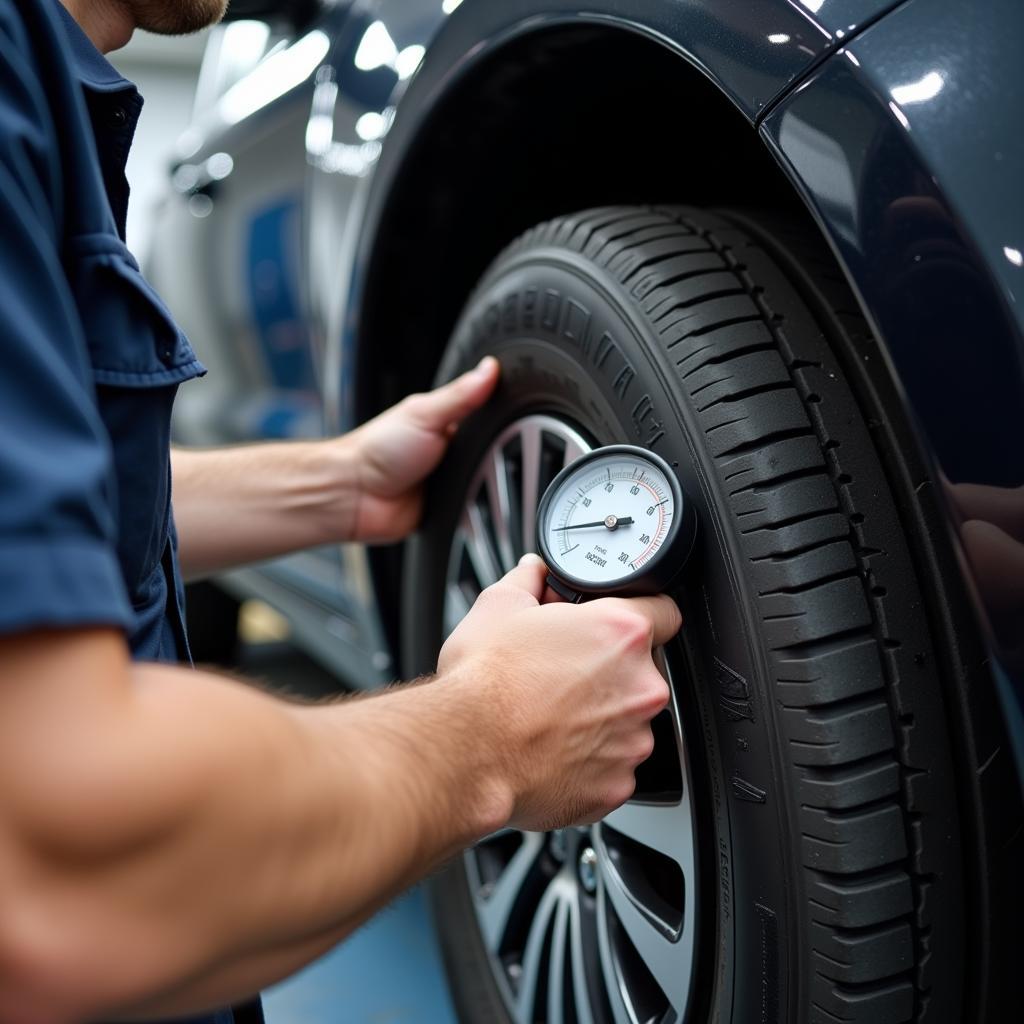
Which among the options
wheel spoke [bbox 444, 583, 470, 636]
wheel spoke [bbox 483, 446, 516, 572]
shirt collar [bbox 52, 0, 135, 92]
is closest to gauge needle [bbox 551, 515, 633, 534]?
wheel spoke [bbox 483, 446, 516, 572]

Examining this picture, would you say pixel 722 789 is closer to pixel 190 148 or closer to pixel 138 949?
pixel 138 949

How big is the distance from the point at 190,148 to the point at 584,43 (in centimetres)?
140

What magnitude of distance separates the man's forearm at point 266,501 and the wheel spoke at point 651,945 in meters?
0.55

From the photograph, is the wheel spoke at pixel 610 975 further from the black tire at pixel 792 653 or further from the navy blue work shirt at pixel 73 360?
the navy blue work shirt at pixel 73 360

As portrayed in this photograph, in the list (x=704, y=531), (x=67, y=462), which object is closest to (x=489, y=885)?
(x=704, y=531)

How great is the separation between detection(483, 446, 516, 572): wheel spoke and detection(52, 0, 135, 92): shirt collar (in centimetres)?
49

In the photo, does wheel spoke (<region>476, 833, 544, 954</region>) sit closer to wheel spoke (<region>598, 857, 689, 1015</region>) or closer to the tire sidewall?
wheel spoke (<region>598, 857, 689, 1015</region>)

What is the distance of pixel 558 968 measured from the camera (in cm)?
101

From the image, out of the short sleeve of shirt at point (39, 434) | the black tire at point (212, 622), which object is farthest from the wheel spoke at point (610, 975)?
the black tire at point (212, 622)

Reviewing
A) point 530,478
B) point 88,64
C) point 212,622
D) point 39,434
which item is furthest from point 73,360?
point 212,622

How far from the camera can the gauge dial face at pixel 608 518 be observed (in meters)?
0.77

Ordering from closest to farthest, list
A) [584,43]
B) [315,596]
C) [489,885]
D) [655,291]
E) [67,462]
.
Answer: [67,462] → [655,291] → [584,43] → [489,885] → [315,596]

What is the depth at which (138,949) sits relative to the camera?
1.55 feet

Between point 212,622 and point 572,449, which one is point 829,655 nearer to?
point 572,449
